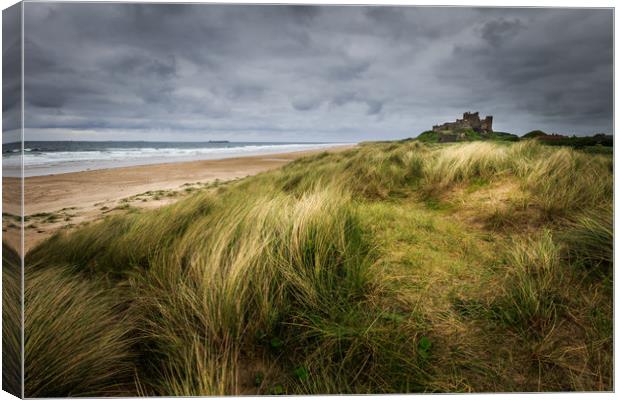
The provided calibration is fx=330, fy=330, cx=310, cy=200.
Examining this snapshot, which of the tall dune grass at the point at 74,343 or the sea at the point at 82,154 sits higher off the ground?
the sea at the point at 82,154

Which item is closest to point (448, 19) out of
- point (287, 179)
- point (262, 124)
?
point (262, 124)

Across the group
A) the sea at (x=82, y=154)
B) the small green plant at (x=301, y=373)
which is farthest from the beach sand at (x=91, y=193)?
the small green plant at (x=301, y=373)

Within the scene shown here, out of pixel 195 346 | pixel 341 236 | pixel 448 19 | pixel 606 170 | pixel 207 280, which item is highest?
pixel 448 19

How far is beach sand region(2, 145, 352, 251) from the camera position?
1.63 metres

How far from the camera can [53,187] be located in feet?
5.94

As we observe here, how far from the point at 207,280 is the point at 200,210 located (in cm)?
94

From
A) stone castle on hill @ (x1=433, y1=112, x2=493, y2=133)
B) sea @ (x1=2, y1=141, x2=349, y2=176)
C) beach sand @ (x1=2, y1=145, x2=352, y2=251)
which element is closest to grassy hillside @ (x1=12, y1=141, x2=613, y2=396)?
beach sand @ (x1=2, y1=145, x2=352, y2=251)

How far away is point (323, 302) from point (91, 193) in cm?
171

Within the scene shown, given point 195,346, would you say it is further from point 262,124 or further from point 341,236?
point 262,124

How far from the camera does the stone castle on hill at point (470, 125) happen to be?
201 cm

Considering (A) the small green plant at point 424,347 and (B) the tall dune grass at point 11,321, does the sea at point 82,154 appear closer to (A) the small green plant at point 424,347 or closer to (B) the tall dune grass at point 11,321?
(B) the tall dune grass at point 11,321

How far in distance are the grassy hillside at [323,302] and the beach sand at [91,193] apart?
128 millimetres

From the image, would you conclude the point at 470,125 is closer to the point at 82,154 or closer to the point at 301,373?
the point at 301,373

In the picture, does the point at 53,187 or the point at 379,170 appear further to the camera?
the point at 379,170
